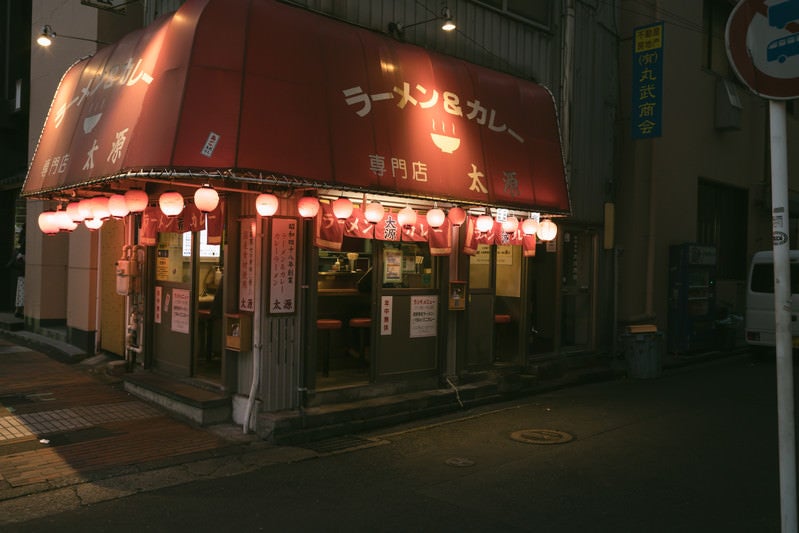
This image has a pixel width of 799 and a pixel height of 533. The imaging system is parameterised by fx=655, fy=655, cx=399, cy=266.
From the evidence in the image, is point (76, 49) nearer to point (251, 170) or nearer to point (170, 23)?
point (170, 23)

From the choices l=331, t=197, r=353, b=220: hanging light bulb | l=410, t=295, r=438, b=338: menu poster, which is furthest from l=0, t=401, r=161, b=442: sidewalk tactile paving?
l=410, t=295, r=438, b=338: menu poster

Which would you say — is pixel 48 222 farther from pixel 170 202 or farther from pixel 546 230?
pixel 546 230

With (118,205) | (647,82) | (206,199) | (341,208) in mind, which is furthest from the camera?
(647,82)

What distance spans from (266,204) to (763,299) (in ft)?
42.6

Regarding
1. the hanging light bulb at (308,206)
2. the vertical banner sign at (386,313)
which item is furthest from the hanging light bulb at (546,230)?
the hanging light bulb at (308,206)

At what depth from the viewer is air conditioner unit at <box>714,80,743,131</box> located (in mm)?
18234

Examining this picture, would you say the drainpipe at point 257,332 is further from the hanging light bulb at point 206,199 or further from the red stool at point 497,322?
the red stool at point 497,322

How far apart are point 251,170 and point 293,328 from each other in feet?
8.26

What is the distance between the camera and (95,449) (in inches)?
313

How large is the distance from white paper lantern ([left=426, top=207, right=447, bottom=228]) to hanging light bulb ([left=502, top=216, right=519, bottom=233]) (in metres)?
1.82

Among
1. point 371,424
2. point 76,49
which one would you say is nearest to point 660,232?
point 371,424

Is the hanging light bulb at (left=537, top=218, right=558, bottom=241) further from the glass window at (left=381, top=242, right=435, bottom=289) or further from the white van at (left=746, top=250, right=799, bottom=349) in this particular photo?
the white van at (left=746, top=250, right=799, bottom=349)

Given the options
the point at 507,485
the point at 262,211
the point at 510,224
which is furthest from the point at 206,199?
the point at 510,224

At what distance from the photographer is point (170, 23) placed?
826 cm
